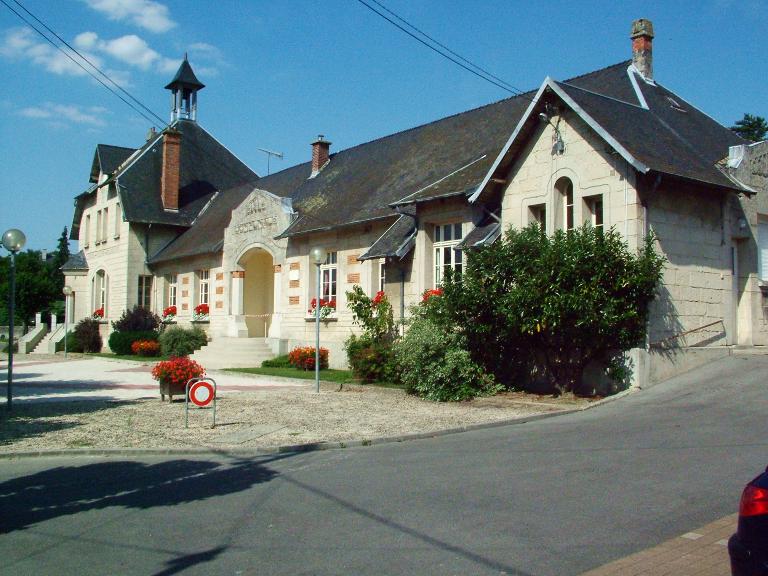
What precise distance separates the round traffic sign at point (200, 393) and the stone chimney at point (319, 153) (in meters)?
19.5

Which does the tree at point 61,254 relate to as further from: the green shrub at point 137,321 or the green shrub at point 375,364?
the green shrub at point 375,364

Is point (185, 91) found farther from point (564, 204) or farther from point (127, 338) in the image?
point (564, 204)

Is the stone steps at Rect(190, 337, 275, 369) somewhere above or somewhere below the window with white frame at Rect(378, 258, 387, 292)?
below

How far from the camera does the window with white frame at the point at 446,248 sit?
20.2 m

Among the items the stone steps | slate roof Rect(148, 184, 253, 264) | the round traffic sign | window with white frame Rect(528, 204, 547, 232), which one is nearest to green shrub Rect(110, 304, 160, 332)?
slate roof Rect(148, 184, 253, 264)

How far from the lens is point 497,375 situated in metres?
17.3

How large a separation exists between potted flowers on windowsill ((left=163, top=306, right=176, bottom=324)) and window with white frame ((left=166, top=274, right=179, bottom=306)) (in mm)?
788

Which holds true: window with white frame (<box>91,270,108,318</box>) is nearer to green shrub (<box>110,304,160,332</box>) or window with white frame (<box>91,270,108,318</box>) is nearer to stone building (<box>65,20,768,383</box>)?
stone building (<box>65,20,768,383</box>)

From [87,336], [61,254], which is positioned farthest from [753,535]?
[61,254]

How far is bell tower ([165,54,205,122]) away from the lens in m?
42.9

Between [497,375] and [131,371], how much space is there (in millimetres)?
13583

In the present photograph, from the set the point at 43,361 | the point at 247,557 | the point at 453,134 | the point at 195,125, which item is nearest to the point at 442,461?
the point at 247,557

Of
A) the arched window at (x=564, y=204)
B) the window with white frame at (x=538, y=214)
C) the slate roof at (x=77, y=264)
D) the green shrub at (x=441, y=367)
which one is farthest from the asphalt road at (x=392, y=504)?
the slate roof at (x=77, y=264)

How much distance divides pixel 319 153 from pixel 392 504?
1002 inches
